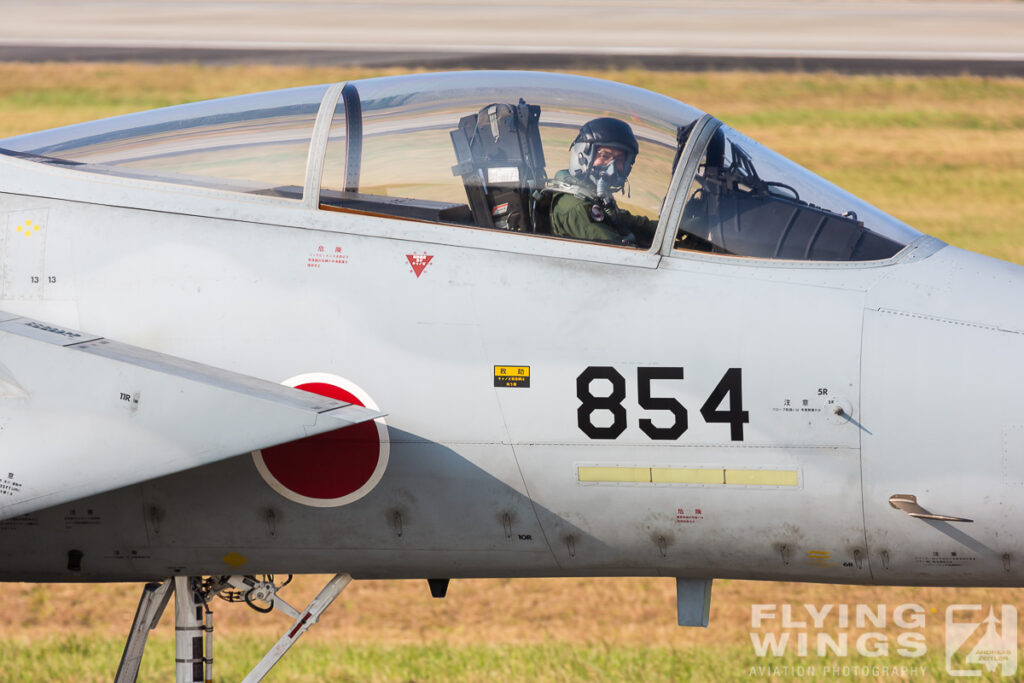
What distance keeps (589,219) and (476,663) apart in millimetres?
3774

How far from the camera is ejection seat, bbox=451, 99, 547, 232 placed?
16.3 feet

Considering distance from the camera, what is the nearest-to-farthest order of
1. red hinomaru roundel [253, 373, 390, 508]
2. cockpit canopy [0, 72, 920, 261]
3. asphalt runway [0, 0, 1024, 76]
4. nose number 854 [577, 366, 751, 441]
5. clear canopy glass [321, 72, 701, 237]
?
nose number 854 [577, 366, 751, 441] → red hinomaru roundel [253, 373, 390, 508] → cockpit canopy [0, 72, 920, 261] → clear canopy glass [321, 72, 701, 237] → asphalt runway [0, 0, 1024, 76]

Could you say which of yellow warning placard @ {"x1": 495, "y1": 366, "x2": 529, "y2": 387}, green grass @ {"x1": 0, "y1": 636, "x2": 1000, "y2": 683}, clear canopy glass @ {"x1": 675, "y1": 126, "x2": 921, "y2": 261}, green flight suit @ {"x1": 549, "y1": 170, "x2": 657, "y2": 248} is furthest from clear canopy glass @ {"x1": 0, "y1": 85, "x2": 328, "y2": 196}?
green grass @ {"x1": 0, "y1": 636, "x2": 1000, "y2": 683}

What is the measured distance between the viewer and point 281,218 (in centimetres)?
492

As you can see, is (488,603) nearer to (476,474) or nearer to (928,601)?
(928,601)

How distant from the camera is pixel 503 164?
5.05 meters

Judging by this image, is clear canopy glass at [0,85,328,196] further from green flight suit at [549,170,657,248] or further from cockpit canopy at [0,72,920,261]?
green flight suit at [549,170,657,248]

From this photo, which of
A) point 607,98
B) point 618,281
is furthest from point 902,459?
point 607,98

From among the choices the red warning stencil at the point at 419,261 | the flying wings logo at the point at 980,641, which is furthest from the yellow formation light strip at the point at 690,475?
the flying wings logo at the point at 980,641

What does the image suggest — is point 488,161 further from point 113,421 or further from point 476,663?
point 476,663

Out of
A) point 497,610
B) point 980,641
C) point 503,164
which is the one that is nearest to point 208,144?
point 503,164

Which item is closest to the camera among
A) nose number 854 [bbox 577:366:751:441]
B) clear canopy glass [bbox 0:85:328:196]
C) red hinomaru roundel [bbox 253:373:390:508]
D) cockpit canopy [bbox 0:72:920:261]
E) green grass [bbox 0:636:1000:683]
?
nose number 854 [bbox 577:366:751:441]

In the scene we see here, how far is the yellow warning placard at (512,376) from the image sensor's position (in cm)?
467

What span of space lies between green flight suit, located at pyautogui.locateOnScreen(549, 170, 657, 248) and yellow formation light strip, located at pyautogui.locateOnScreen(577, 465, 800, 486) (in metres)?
0.91
